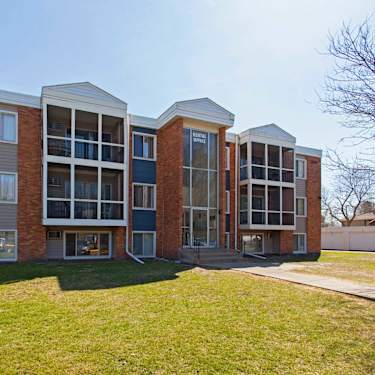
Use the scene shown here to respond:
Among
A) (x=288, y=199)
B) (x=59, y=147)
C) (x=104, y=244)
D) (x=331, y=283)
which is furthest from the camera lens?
(x=288, y=199)

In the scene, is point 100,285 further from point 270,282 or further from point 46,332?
point 270,282

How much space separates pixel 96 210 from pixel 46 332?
11243mm

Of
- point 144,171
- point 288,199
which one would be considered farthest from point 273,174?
point 144,171

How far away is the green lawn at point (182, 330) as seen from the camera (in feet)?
13.5

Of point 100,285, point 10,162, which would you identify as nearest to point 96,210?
point 10,162

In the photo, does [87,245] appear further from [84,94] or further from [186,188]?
[84,94]

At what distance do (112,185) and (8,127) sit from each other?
5558 millimetres

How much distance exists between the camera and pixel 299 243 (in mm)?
23922

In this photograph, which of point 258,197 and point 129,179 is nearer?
point 129,179

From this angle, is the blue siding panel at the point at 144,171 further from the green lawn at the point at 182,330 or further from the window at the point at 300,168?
the window at the point at 300,168

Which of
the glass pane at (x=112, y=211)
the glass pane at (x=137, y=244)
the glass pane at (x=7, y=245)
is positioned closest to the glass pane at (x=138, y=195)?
the glass pane at (x=112, y=211)

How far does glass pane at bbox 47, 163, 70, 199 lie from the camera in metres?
16.3

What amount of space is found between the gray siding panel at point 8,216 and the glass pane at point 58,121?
12.6 ft

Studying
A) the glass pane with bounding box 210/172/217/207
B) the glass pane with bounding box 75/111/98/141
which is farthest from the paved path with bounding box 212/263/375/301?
the glass pane with bounding box 75/111/98/141
